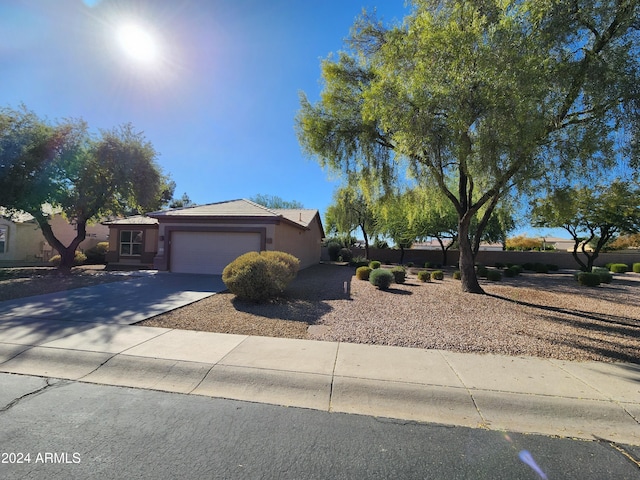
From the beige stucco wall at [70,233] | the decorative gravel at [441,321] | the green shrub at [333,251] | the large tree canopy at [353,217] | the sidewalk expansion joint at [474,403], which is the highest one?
the large tree canopy at [353,217]

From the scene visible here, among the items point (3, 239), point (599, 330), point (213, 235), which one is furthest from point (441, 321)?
point (3, 239)

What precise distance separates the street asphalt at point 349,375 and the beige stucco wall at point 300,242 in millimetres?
10093

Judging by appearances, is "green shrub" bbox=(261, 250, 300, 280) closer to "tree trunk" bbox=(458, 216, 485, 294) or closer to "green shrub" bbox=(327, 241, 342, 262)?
"tree trunk" bbox=(458, 216, 485, 294)

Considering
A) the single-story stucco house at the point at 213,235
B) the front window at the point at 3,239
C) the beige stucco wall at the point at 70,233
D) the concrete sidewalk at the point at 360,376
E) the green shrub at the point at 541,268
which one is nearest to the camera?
the concrete sidewalk at the point at 360,376

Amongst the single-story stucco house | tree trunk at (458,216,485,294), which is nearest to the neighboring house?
the single-story stucco house

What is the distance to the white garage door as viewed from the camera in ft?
51.9

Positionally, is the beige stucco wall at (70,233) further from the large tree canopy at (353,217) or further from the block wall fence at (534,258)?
the block wall fence at (534,258)

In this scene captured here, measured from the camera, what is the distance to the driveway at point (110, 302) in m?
7.04

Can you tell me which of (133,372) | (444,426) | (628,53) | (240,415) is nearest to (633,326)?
(628,53)

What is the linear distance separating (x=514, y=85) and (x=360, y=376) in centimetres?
616

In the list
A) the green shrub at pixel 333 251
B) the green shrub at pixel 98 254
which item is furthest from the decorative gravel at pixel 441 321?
the green shrub at pixel 333 251

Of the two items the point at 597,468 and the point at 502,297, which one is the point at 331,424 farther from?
the point at 502,297

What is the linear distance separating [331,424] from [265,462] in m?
0.81

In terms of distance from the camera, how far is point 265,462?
8.93 ft
